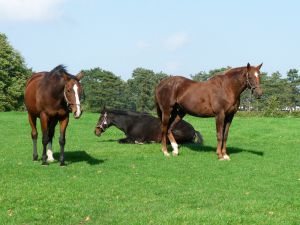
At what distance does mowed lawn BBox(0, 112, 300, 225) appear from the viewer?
6957 millimetres

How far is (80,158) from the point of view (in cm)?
1341

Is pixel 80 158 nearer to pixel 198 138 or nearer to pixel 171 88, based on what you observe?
pixel 171 88

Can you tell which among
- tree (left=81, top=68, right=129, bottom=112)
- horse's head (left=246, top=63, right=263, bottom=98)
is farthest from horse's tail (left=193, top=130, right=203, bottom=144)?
tree (left=81, top=68, right=129, bottom=112)

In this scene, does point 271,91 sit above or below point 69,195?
above

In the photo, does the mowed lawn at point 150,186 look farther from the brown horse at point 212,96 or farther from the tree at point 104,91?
the tree at point 104,91

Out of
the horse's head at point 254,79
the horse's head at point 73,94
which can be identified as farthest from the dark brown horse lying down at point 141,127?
the horse's head at point 73,94

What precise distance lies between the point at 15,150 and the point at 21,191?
23.4ft

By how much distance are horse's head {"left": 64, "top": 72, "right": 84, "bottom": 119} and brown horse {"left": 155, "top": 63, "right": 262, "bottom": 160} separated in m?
4.13

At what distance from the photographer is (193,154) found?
14461mm

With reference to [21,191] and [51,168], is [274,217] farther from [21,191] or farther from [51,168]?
[51,168]

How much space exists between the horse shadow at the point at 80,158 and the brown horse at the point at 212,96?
241 centimetres

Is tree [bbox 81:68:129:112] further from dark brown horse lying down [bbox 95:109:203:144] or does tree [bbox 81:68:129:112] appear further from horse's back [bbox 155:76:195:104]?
horse's back [bbox 155:76:195:104]

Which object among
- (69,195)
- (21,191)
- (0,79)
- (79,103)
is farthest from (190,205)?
(0,79)

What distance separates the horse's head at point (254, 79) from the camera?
13.3m
